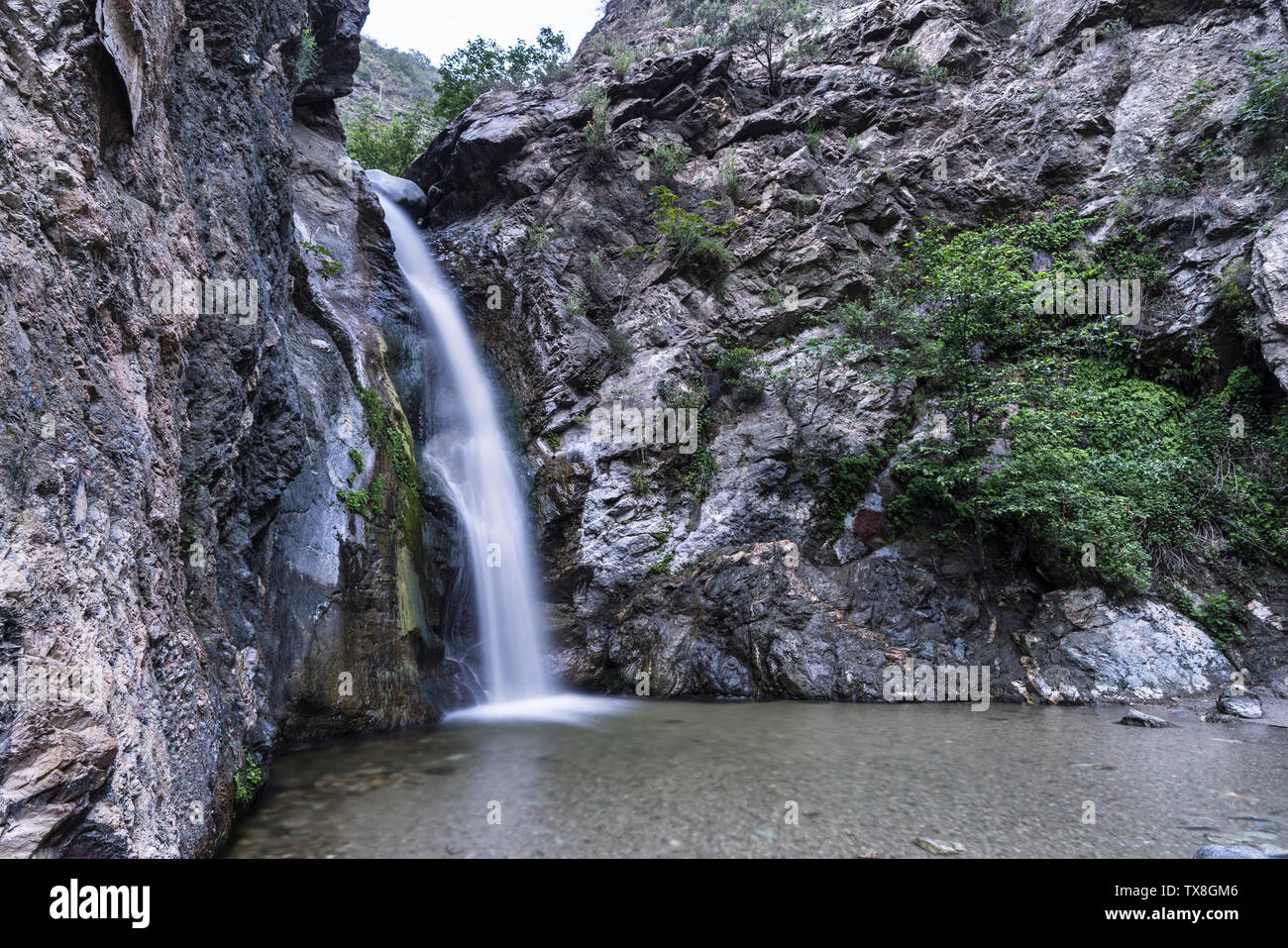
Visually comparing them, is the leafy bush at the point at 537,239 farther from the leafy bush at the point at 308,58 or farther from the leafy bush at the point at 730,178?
the leafy bush at the point at 308,58

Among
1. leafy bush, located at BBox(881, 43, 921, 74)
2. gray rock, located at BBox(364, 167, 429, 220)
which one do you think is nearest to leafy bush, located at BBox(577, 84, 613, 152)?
gray rock, located at BBox(364, 167, 429, 220)

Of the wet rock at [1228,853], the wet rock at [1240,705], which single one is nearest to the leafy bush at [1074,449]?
the wet rock at [1240,705]

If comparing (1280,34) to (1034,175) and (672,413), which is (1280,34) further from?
(672,413)

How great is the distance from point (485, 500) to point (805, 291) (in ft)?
29.4

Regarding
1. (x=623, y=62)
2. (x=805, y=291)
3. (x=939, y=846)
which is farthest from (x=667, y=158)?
(x=939, y=846)

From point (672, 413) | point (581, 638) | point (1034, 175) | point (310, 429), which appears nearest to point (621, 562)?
point (581, 638)

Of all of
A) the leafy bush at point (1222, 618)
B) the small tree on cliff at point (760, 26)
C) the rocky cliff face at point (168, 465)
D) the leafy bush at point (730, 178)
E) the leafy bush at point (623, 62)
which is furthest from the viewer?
the small tree on cliff at point (760, 26)

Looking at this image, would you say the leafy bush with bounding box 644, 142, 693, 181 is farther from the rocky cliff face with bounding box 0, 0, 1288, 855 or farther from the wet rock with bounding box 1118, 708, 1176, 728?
the wet rock with bounding box 1118, 708, 1176, 728

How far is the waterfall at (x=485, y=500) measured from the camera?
34.8 ft

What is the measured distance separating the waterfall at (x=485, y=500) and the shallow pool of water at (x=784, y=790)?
281 centimetres

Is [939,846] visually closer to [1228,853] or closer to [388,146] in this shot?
[1228,853]

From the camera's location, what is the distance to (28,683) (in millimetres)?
2496

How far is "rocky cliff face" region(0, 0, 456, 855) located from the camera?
273 cm

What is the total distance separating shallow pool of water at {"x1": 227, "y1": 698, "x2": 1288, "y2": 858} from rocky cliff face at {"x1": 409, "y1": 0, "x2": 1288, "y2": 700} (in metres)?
2.32
